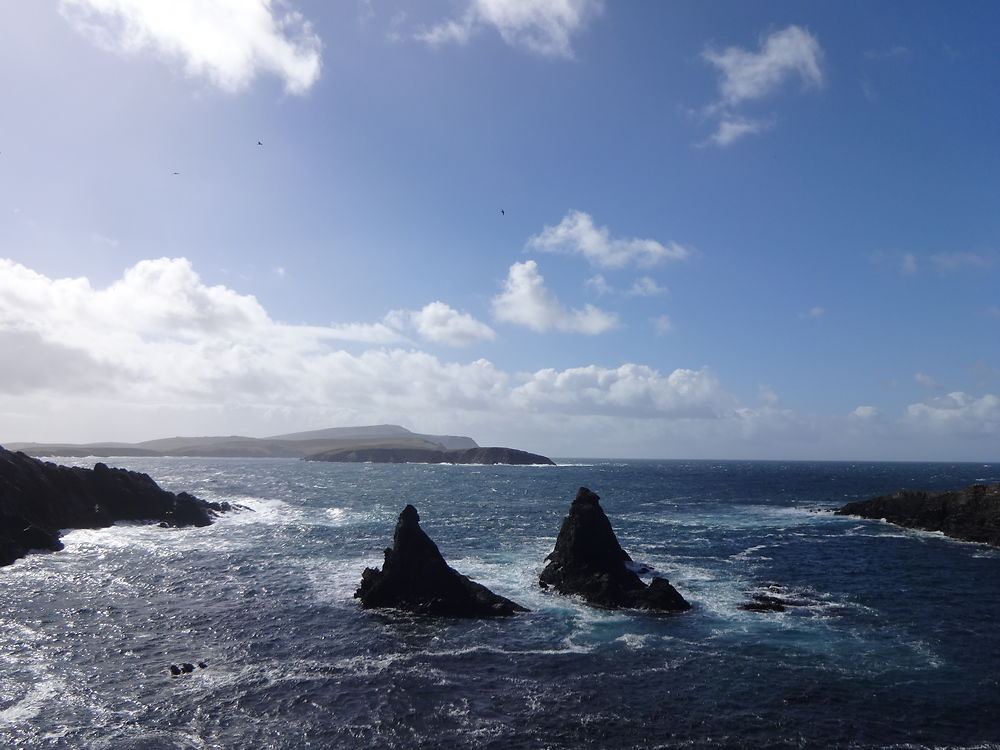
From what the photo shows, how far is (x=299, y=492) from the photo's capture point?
156 m

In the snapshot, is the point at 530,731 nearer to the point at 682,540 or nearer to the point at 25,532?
the point at 682,540

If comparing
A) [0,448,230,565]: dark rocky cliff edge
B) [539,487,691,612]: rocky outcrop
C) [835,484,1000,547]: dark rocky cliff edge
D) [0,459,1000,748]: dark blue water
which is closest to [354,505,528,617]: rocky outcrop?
[0,459,1000,748]: dark blue water

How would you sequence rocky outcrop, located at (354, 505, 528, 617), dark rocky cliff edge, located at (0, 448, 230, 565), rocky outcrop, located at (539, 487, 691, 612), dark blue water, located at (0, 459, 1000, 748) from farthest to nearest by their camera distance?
dark rocky cliff edge, located at (0, 448, 230, 565)
rocky outcrop, located at (539, 487, 691, 612)
rocky outcrop, located at (354, 505, 528, 617)
dark blue water, located at (0, 459, 1000, 748)

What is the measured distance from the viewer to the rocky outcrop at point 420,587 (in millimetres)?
48062

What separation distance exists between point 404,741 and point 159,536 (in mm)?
68991

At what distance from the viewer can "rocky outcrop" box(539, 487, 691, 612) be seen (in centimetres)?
4938

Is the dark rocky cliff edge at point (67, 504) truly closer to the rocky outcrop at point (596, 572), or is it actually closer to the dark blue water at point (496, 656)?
the dark blue water at point (496, 656)

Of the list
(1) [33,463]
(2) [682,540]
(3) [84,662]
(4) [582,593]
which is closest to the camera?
(3) [84,662]

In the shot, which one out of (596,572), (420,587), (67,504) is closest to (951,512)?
(596,572)

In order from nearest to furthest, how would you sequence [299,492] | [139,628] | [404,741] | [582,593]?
[404,741]
[139,628]
[582,593]
[299,492]

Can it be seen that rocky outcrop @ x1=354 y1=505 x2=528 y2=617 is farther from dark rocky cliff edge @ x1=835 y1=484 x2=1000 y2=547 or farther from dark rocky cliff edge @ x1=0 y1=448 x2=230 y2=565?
dark rocky cliff edge @ x1=835 y1=484 x2=1000 y2=547

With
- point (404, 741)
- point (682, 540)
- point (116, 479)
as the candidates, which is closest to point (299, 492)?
point (116, 479)

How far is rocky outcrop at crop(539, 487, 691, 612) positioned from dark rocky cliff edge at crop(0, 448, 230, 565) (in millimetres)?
56006

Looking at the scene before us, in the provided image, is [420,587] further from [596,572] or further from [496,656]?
[596,572]
